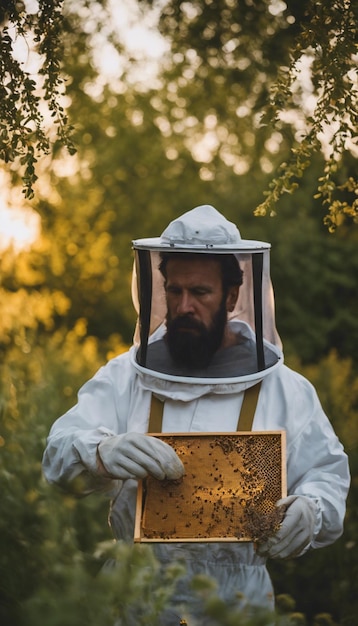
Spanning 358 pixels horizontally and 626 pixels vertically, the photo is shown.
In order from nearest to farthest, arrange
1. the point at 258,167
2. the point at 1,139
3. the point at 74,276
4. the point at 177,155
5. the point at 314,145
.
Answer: the point at 1,139 < the point at 314,145 < the point at 258,167 < the point at 74,276 < the point at 177,155

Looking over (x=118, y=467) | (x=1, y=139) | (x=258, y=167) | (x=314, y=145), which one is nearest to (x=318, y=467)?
(x=118, y=467)

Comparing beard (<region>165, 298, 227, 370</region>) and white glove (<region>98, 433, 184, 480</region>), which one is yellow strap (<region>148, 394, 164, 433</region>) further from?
white glove (<region>98, 433, 184, 480</region>)

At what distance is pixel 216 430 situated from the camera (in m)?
3.51

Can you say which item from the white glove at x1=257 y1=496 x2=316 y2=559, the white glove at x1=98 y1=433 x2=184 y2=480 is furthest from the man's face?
the white glove at x1=257 y1=496 x2=316 y2=559

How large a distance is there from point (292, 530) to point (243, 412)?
1.81 feet

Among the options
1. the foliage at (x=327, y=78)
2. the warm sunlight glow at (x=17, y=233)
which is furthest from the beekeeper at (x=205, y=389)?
the warm sunlight glow at (x=17, y=233)

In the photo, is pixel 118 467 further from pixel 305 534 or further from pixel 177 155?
pixel 177 155

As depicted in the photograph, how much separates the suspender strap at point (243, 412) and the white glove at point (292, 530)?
15.8 inches

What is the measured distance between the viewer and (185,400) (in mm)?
3510

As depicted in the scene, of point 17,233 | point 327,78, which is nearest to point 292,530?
point 327,78

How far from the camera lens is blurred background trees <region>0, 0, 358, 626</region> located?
3252 millimetres

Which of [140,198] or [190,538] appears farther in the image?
[140,198]

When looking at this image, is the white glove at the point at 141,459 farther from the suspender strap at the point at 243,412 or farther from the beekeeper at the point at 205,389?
the suspender strap at the point at 243,412

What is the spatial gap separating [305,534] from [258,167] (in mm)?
13532
